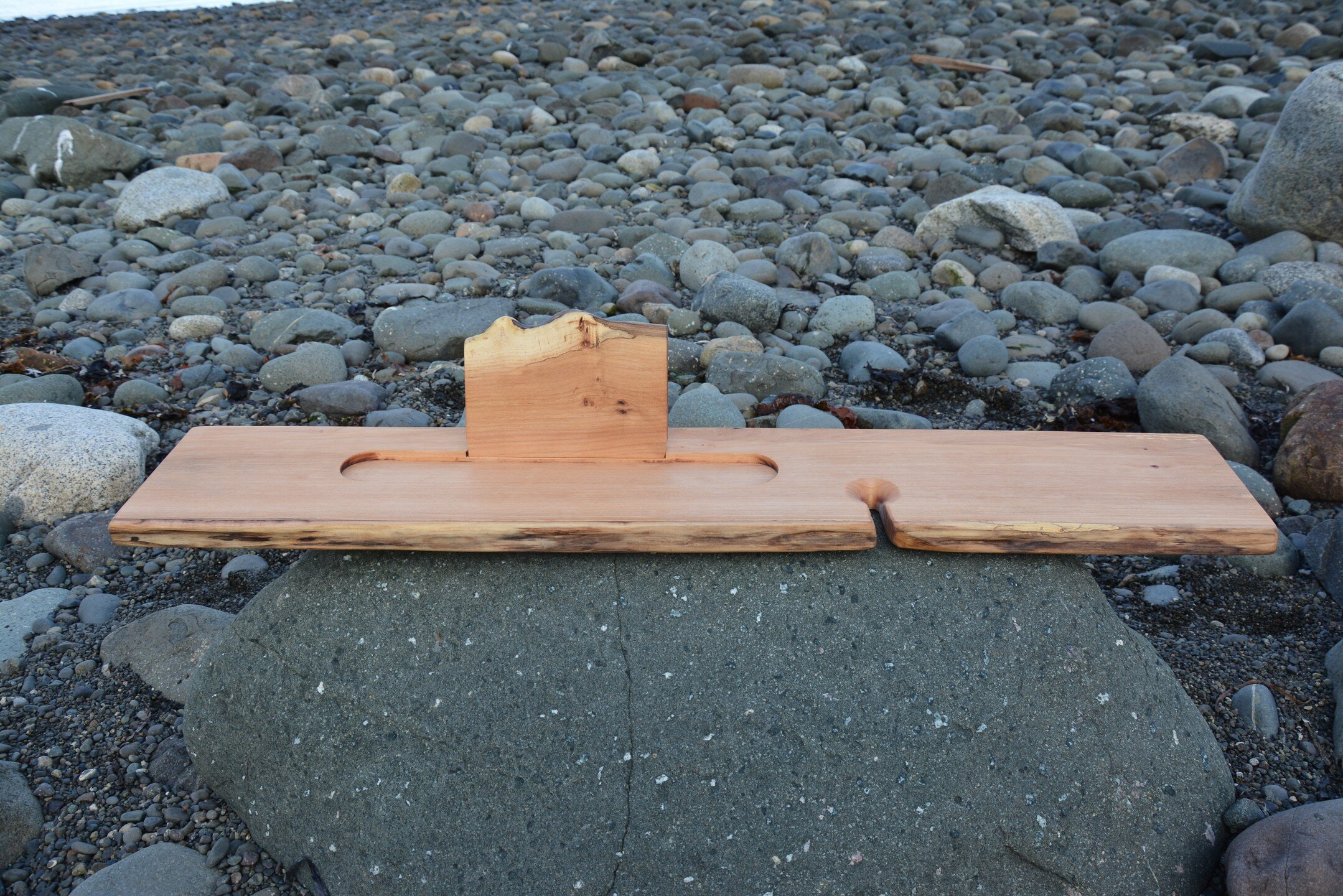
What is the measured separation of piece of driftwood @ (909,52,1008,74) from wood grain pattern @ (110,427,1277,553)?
20.1ft

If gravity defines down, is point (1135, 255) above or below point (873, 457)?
below

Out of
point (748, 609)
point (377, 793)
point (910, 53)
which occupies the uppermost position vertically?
point (748, 609)

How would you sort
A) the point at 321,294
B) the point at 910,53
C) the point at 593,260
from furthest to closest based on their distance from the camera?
the point at 910,53 → the point at 593,260 → the point at 321,294

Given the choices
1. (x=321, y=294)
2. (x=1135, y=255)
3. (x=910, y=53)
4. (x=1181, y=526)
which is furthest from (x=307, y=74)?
(x=1181, y=526)

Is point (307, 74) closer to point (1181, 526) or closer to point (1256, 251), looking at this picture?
point (1256, 251)

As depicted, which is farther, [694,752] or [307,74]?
[307,74]

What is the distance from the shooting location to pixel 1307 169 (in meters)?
4.45

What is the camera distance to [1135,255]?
437 cm

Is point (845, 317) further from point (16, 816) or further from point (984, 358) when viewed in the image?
point (16, 816)

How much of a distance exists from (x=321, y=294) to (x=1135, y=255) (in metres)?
3.49

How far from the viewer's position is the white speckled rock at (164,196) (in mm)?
4949

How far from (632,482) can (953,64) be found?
6690 millimetres

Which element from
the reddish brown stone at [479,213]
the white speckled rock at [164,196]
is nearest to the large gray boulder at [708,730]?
the reddish brown stone at [479,213]

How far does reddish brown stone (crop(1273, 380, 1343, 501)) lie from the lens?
279 cm
